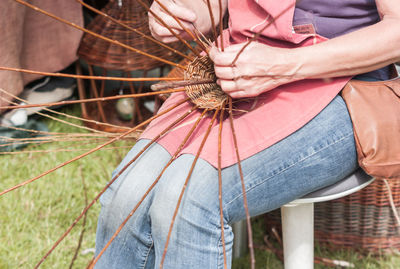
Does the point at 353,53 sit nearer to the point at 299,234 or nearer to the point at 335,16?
the point at 335,16

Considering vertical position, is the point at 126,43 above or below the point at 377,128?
above

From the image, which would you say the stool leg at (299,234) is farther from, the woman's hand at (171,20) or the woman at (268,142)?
the woman's hand at (171,20)

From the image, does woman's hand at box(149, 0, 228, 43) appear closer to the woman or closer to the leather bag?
the woman

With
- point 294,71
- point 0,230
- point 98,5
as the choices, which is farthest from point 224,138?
point 98,5

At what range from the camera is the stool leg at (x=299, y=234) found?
4.23 feet

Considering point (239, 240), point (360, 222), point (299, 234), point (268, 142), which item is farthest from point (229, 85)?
point (360, 222)

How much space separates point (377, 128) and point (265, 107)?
0.84 ft

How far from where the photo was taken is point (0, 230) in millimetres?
1861

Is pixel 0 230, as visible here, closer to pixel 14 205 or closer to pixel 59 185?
pixel 14 205

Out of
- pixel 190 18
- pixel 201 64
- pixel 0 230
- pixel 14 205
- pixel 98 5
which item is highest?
pixel 98 5

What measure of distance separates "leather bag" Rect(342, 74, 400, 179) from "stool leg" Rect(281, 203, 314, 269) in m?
0.27

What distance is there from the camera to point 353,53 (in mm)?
1047

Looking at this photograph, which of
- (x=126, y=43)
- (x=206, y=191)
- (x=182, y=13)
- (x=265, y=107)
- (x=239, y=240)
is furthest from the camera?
(x=126, y=43)

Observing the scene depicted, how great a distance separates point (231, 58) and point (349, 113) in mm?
299
